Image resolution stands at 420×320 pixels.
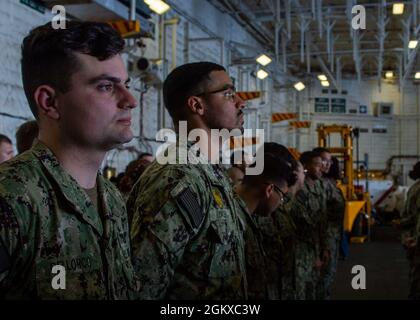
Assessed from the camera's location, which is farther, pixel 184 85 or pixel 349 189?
pixel 349 189

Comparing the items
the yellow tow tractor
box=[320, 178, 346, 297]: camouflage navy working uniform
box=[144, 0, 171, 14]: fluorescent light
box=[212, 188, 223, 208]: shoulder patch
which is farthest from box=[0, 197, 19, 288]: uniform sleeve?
the yellow tow tractor

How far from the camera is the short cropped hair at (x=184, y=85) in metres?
2.33

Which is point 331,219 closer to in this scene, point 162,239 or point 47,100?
point 162,239

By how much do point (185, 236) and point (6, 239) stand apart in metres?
0.77

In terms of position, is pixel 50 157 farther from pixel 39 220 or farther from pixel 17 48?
pixel 17 48

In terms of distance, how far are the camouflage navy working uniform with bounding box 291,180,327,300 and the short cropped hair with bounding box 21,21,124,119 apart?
2653mm

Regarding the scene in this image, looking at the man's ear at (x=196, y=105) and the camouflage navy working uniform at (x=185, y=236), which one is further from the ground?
the man's ear at (x=196, y=105)

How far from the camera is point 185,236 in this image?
187 cm

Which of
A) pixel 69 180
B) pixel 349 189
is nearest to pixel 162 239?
pixel 69 180

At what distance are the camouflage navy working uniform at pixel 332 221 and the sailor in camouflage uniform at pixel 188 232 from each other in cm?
365

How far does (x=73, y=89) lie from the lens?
144 cm

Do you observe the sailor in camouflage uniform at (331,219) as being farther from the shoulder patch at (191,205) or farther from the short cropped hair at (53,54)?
the short cropped hair at (53,54)

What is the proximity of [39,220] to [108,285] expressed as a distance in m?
0.26

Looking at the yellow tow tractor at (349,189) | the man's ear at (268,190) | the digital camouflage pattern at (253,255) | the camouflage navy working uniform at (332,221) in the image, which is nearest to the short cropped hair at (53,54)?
the digital camouflage pattern at (253,255)
